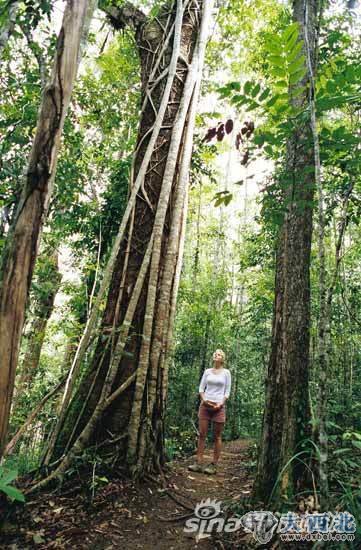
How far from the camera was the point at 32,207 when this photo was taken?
1500 mm

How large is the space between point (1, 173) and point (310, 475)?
4881 mm

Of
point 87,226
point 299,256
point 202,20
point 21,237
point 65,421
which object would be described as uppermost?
point 202,20

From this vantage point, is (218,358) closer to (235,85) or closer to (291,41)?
(235,85)

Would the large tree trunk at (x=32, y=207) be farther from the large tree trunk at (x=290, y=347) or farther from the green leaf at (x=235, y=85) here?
the large tree trunk at (x=290, y=347)

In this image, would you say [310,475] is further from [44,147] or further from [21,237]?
[44,147]

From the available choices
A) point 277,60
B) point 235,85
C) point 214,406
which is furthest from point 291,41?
point 214,406

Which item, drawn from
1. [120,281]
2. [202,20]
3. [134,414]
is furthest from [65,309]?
[202,20]

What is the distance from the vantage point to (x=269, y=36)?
80.5 inches

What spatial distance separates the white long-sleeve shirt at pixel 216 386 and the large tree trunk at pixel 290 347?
196cm

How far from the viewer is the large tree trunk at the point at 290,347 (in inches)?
97.3

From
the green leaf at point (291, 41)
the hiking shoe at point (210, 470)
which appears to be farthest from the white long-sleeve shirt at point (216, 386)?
the green leaf at point (291, 41)

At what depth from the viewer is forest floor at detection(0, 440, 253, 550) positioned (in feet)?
8.10

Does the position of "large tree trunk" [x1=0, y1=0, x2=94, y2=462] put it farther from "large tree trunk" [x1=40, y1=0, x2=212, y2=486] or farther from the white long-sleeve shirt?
the white long-sleeve shirt

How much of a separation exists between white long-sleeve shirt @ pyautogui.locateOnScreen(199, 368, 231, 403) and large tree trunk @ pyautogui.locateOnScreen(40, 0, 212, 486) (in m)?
1.11
